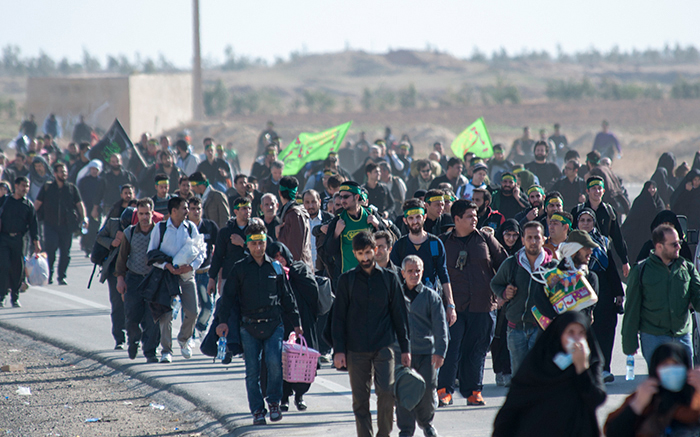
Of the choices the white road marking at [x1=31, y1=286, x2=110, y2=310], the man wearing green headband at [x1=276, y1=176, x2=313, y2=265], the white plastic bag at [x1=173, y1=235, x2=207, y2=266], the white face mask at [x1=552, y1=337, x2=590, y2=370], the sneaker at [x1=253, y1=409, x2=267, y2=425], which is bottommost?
the white road marking at [x1=31, y1=286, x2=110, y2=310]

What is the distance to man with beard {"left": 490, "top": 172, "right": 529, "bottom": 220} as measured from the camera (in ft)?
38.5

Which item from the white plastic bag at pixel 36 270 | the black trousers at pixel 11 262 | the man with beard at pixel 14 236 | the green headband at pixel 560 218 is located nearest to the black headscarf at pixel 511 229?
the green headband at pixel 560 218

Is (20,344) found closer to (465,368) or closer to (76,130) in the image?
(465,368)

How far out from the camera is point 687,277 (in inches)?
293

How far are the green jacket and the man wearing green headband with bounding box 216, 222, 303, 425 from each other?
8.75 ft

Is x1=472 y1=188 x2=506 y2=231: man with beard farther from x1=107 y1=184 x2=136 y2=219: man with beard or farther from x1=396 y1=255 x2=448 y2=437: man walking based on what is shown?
x1=107 y1=184 x2=136 y2=219: man with beard

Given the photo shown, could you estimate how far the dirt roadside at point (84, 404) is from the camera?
7.55 m

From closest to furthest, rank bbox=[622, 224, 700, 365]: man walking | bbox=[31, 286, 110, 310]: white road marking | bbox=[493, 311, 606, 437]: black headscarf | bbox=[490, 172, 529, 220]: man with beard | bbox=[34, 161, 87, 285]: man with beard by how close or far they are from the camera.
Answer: bbox=[493, 311, 606, 437]: black headscarf → bbox=[622, 224, 700, 365]: man walking → bbox=[490, 172, 529, 220]: man with beard → bbox=[31, 286, 110, 310]: white road marking → bbox=[34, 161, 87, 285]: man with beard

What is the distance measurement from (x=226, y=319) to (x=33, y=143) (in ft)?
56.4

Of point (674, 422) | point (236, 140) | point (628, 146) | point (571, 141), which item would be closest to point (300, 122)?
point (236, 140)

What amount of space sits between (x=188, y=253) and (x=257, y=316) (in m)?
2.33

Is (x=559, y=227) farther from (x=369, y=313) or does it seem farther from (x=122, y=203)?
(x=122, y=203)

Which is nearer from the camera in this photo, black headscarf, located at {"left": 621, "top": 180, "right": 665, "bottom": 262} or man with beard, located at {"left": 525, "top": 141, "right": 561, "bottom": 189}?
black headscarf, located at {"left": 621, "top": 180, "right": 665, "bottom": 262}

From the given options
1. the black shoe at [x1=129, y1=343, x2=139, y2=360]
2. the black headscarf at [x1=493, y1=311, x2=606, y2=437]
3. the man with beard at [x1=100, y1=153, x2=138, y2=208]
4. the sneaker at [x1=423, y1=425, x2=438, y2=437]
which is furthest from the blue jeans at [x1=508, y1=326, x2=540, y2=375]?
the man with beard at [x1=100, y1=153, x2=138, y2=208]
